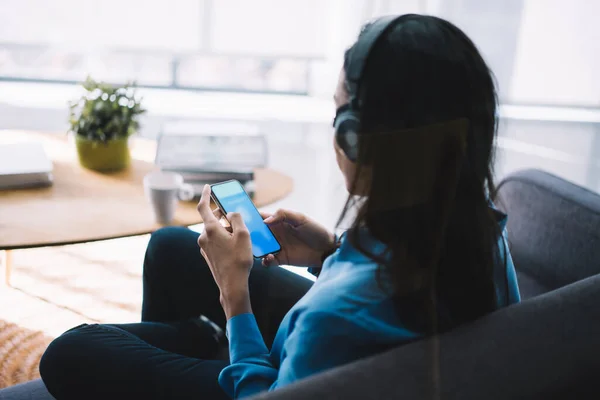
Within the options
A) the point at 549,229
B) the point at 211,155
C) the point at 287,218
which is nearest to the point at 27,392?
the point at 287,218

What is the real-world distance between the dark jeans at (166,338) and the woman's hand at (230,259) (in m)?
0.12

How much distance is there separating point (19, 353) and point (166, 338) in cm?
69

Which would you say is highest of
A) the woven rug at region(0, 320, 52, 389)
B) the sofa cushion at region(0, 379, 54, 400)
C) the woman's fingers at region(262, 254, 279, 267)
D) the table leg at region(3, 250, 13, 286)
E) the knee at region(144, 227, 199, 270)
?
the woman's fingers at region(262, 254, 279, 267)

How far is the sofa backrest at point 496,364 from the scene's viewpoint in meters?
0.54

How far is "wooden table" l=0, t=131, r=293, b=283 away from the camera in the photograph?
1.14 m

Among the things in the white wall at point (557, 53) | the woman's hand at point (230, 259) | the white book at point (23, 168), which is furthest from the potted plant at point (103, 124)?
the white wall at point (557, 53)

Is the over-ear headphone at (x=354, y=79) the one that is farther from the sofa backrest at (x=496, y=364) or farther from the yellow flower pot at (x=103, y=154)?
the yellow flower pot at (x=103, y=154)

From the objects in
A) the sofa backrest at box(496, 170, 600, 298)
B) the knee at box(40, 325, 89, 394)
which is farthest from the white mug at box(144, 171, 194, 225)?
the sofa backrest at box(496, 170, 600, 298)

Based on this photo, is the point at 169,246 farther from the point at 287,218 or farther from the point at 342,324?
the point at 342,324

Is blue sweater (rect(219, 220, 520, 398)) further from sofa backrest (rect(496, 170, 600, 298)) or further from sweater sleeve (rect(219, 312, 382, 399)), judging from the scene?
sofa backrest (rect(496, 170, 600, 298))

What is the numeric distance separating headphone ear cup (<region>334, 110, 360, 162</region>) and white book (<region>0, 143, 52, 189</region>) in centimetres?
87

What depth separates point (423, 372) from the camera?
0.56 m

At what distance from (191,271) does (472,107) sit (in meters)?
0.68

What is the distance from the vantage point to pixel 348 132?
0.71 meters
